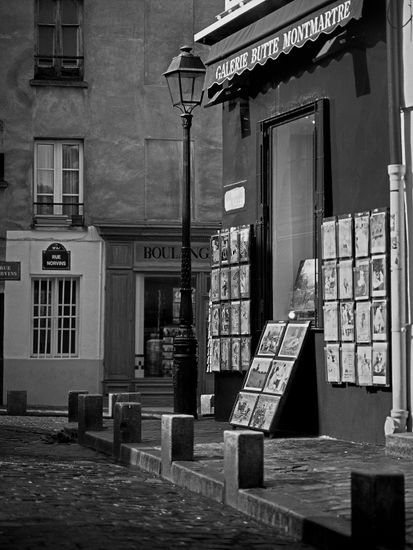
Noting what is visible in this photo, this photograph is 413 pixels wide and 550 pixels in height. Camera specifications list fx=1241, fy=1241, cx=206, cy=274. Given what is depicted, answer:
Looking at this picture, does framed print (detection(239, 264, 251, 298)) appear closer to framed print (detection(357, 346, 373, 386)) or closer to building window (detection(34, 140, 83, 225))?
framed print (detection(357, 346, 373, 386))

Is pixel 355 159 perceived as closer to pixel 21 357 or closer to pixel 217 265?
pixel 217 265

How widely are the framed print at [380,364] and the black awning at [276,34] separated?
3.28 meters

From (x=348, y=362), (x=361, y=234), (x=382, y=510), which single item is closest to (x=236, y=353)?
(x=348, y=362)

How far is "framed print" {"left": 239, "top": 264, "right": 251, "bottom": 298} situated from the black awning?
2.36 meters

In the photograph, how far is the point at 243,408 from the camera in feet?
45.6

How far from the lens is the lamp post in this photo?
1630cm

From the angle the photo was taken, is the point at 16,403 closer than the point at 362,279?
No

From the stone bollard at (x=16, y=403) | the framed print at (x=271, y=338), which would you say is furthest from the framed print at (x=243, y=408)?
the stone bollard at (x=16, y=403)

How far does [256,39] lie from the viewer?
14.7m

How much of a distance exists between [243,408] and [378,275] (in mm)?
2584

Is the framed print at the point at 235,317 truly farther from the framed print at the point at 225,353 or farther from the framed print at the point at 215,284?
the framed print at the point at 215,284

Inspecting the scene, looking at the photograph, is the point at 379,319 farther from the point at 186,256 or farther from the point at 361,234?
the point at 186,256

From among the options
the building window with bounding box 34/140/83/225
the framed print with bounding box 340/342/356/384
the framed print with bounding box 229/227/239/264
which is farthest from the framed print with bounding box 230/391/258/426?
the building window with bounding box 34/140/83/225

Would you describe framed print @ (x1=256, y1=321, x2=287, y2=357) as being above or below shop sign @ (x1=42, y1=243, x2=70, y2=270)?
below
